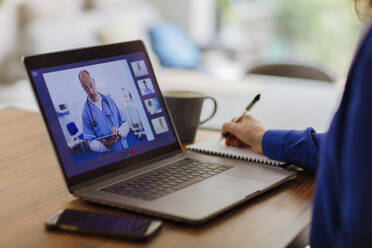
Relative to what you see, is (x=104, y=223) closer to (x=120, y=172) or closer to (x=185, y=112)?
(x=120, y=172)

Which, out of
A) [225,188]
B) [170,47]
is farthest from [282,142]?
[170,47]

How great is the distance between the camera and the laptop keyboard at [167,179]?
2.79ft

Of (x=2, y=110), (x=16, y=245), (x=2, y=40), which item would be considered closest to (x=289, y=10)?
(x=2, y=40)

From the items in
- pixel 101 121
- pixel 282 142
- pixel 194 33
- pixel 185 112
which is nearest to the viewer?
pixel 101 121

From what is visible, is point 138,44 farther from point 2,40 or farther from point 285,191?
point 2,40

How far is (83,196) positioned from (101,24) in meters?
3.07

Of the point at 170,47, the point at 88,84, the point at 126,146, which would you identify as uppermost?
the point at 170,47

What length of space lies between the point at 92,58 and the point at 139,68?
0.11 meters

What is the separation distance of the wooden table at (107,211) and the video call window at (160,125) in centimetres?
21

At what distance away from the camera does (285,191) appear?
3.01 ft

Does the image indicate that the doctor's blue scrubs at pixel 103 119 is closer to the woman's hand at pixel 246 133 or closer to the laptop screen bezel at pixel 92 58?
Answer: the laptop screen bezel at pixel 92 58

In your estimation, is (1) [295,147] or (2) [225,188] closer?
(2) [225,188]

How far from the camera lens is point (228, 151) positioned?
108cm

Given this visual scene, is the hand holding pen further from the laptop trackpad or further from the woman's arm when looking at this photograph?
the laptop trackpad
